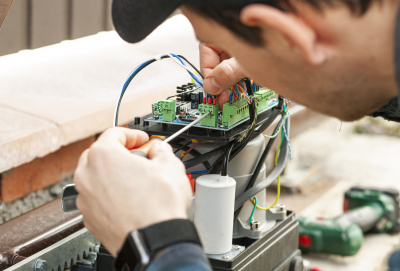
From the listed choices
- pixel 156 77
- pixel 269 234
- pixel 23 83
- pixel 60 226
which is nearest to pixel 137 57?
pixel 156 77

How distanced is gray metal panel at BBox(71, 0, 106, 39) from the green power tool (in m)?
1.06

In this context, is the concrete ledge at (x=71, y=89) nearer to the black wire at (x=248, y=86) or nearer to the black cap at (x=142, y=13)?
the black wire at (x=248, y=86)

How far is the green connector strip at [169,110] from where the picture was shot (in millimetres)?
1121

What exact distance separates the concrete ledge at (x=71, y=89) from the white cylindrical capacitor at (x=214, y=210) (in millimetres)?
779

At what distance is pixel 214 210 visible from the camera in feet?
3.37

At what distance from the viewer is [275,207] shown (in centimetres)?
129

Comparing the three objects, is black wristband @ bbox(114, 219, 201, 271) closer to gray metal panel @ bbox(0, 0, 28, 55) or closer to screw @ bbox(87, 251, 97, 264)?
screw @ bbox(87, 251, 97, 264)

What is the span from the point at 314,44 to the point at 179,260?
11.7 inches

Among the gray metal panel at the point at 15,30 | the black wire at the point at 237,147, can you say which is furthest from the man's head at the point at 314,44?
the gray metal panel at the point at 15,30

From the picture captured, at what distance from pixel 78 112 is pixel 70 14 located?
56 centimetres

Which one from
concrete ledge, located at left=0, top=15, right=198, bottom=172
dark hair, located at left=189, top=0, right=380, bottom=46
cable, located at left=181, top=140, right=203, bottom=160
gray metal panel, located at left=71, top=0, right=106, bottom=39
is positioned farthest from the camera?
gray metal panel, located at left=71, top=0, right=106, bottom=39

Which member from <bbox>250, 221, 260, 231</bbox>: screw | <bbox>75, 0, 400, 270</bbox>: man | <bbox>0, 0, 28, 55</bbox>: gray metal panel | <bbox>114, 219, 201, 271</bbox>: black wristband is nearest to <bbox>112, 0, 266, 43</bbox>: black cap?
<bbox>75, 0, 400, 270</bbox>: man

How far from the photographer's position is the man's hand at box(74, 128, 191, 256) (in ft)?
2.61

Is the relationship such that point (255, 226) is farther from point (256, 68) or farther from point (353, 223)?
point (353, 223)
